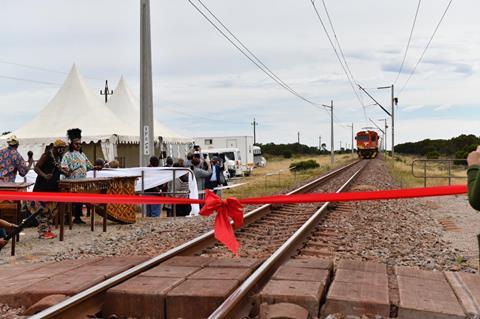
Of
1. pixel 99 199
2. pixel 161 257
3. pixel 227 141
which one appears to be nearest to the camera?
pixel 99 199

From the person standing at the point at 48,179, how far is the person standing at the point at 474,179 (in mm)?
7613

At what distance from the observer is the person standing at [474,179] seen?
2989mm

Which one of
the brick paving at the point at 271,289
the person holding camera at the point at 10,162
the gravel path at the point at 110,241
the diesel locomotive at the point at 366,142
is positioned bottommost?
the gravel path at the point at 110,241

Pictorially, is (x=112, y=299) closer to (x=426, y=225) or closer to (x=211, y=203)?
(x=211, y=203)

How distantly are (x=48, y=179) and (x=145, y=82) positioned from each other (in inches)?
238

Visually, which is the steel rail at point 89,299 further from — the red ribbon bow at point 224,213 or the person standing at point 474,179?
the person standing at point 474,179

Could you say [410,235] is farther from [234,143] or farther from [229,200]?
[234,143]

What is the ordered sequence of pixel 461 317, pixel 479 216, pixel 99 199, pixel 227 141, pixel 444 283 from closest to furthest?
1. pixel 461 317
2. pixel 444 283
3. pixel 99 199
4. pixel 479 216
5. pixel 227 141

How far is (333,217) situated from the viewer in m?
12.0

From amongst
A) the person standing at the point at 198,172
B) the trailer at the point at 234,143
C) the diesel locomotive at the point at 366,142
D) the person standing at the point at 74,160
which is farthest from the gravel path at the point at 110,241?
the diesel locomotive at the point at 366,142

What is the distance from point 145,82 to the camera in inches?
591

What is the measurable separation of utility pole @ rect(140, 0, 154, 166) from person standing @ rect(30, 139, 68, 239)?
539 cm

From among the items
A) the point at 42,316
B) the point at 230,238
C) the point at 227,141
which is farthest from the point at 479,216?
the point at 227,141

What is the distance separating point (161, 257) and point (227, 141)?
3749cm
